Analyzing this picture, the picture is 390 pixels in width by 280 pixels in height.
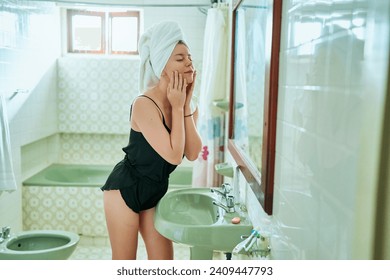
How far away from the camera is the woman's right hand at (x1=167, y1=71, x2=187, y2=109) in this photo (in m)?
1.35

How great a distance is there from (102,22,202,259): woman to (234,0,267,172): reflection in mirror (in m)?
0.22

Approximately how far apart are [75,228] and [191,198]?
5.36 feet

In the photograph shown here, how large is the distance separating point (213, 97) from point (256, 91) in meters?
1.16

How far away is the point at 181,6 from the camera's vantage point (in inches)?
130

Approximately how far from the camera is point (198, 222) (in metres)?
1.60

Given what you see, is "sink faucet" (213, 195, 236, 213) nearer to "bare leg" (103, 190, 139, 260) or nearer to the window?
"bare leg" (103, 190, 139, 260)

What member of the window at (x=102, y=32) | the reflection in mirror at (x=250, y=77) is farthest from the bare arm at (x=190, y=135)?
the window at (x=102, y=32)

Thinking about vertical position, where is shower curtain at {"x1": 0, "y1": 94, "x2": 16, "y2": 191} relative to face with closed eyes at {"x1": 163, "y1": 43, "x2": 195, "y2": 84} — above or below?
below

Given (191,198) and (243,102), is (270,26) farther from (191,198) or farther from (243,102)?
(191,198)

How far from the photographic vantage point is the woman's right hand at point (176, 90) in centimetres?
135

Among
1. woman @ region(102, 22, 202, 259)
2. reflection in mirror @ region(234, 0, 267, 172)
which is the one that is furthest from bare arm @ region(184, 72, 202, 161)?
reflection in mirror @ region(234, 0, 267, 172)

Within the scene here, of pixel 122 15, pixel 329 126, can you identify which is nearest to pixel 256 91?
pixel 329 126
